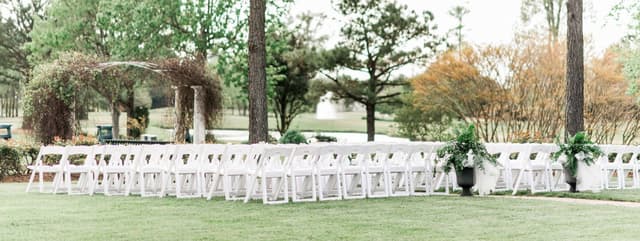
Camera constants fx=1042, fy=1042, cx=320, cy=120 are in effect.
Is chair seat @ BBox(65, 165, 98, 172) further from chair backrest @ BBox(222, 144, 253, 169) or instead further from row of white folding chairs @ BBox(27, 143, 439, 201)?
chair backrest @ BBox(222, 144, 253, 169)

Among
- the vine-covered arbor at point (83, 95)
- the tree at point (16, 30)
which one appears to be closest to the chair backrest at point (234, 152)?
the vine-covered arbor at point (83, 95)

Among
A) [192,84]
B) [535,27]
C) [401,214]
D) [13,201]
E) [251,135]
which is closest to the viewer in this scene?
[401,214]

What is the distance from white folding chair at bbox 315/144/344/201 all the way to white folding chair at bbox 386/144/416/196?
70cm

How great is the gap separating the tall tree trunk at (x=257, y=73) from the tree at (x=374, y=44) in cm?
1797

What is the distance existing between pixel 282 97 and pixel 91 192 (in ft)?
98.5

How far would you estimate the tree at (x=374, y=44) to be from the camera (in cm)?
3850

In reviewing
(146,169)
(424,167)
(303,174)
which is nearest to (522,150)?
(424,167)

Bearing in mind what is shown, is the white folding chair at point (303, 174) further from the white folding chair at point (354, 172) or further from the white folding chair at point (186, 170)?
the white folding chair at point (186, 170)

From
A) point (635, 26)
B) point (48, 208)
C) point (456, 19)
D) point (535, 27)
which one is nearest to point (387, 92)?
point (456, 19)

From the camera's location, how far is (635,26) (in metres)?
28.2

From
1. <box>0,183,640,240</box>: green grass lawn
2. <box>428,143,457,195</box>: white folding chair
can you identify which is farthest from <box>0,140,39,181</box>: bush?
<box>428,143,457,195</box>: white folding chair

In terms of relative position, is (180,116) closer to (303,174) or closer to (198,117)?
(198,117)

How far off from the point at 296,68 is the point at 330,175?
28.6m

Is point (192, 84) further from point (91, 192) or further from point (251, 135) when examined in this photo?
point (91, 192)
